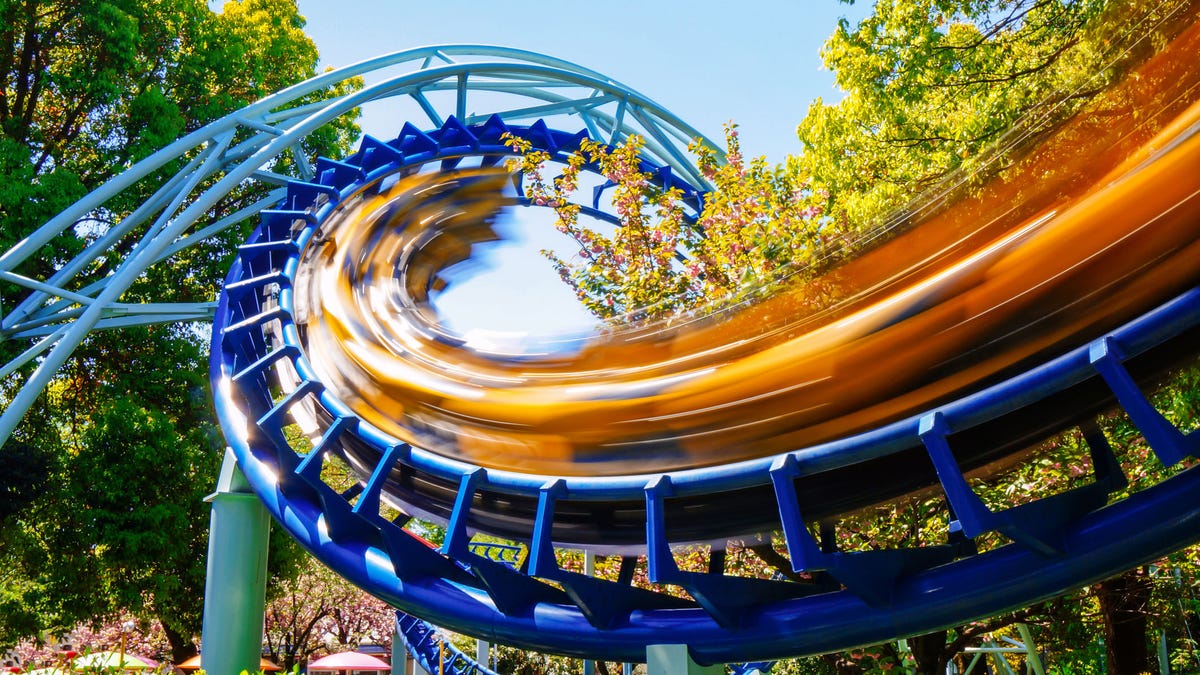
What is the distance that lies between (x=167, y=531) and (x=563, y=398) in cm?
1306

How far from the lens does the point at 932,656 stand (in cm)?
979

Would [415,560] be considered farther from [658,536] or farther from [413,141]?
[413,141]

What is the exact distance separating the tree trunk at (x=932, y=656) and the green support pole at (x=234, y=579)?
6392mm

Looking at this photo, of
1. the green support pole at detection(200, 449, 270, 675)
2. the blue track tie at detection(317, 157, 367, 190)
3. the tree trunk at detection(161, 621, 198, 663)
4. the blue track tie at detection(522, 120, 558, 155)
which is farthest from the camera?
the tree trunk at detection(161, 621, 198, 663)

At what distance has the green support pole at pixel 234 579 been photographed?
33.1 feet

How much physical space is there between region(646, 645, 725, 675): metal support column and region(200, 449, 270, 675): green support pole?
522cm

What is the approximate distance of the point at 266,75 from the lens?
2244 centimetres

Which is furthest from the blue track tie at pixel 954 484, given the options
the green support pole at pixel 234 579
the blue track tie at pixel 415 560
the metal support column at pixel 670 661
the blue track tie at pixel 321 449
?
the green support pole at pixel 234 579

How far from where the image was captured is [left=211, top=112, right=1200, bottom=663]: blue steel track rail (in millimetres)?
4828

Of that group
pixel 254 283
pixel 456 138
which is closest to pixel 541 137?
pixel 456 138

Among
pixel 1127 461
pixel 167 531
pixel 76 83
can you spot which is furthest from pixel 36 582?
pixel 1127 461

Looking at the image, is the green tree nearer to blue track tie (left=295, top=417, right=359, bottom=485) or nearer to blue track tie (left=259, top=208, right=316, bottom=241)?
blue track tie (left=259, top=208, right=316, bottom=241)

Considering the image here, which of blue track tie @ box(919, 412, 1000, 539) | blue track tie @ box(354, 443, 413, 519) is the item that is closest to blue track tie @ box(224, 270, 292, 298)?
blue track tie @ box(354, 443, 413, 519)

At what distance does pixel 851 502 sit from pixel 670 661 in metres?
1.46
